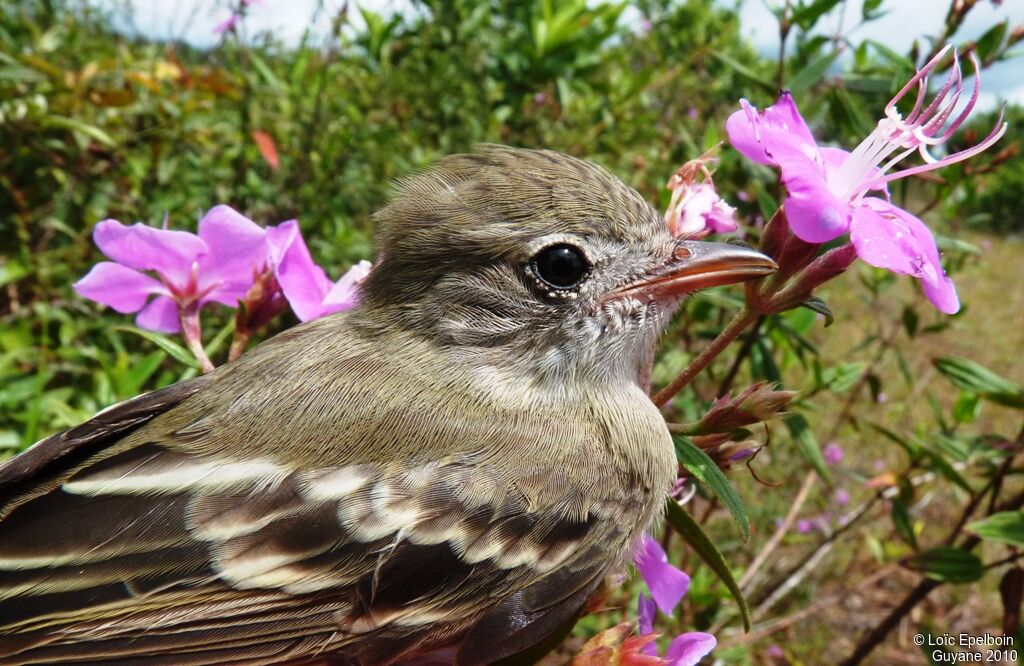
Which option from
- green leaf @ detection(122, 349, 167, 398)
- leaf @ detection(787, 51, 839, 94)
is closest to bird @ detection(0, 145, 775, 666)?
green leaf @ detection(122, 349, 167, 398)

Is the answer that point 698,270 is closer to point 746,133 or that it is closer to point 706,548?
point 746,133

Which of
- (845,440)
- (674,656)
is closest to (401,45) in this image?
(674,656)

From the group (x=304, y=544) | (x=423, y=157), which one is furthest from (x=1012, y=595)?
(x=423, y=157)

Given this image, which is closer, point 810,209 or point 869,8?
point 810,209

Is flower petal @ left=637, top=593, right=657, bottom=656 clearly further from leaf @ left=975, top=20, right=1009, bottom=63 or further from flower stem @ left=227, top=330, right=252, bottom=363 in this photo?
leaf @ left=975, top=20, right=1009, bottom=63

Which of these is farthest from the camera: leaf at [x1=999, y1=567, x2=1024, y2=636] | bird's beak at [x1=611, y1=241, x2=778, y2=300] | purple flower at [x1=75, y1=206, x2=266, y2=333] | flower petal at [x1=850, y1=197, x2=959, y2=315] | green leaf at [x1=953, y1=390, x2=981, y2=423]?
green leaf at [x1=953, y1=390, x2=981, y2=423]

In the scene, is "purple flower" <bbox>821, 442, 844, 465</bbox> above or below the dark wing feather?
below

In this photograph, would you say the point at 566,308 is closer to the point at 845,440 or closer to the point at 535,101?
the point at 535,101
